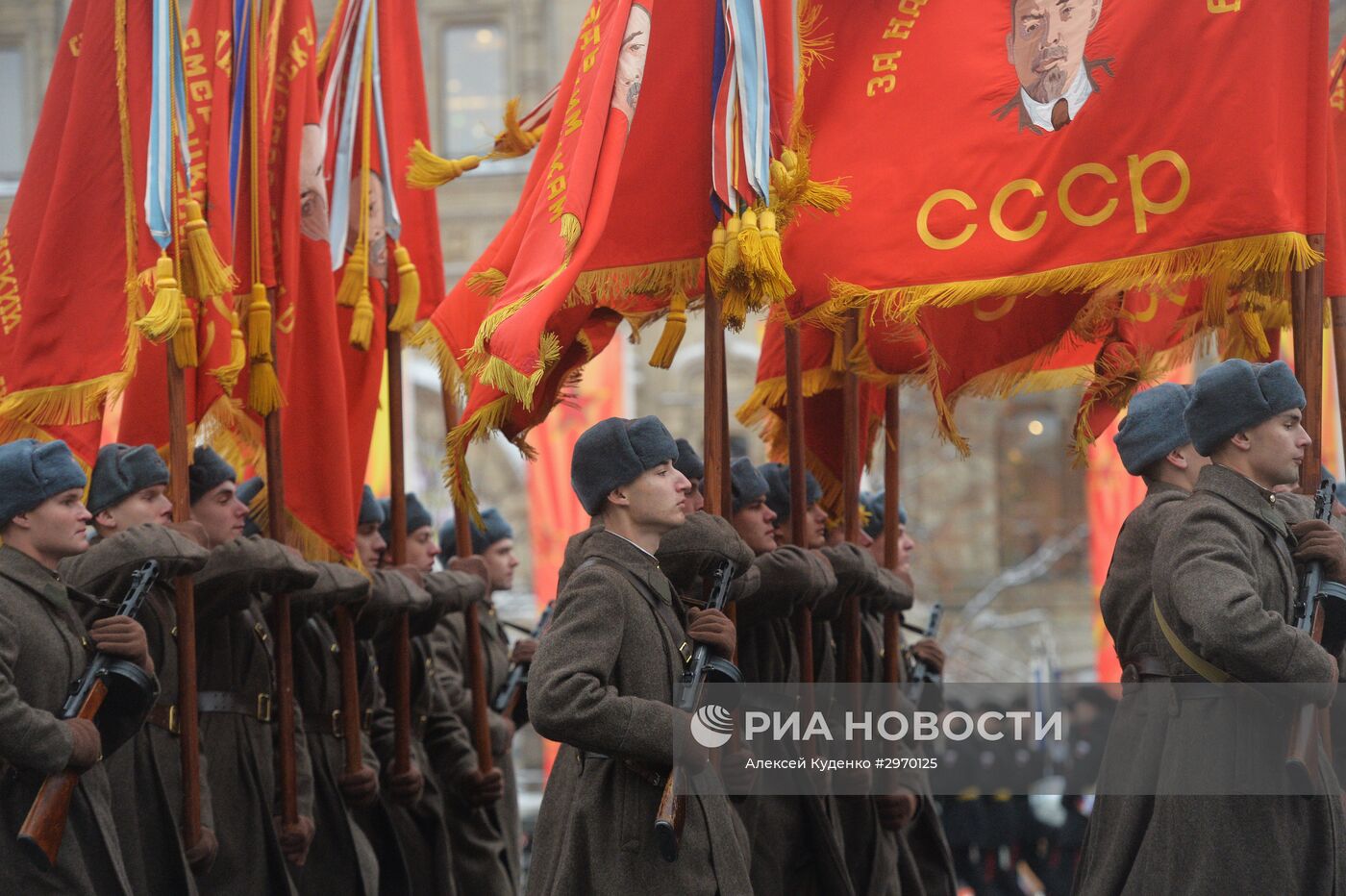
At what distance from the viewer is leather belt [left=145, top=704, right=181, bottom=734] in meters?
6.10

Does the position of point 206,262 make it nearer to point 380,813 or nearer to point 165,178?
point 165,178

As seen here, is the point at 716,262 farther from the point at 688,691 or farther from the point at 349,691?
the point at 349,691

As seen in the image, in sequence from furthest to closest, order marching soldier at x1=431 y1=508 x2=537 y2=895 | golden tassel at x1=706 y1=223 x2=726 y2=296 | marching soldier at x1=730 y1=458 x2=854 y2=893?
marching soldier at x1=431 y1=508 x2=537 y2=895, marching soldier at x1=730 y1=458 x2=854 y2=893, golden tassel at x1=706 y1=223 x2=726 y2=296

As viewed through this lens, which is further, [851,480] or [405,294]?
[405,294]

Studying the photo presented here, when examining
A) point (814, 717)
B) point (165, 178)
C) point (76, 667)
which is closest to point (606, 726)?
point (76, 667)

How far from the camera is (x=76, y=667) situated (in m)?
5.36

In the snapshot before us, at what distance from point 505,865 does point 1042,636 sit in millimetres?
19388

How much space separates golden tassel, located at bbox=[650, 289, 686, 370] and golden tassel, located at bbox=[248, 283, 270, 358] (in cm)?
163

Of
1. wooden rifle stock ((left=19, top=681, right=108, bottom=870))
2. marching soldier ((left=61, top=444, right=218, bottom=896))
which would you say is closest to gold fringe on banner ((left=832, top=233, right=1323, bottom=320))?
marching soldier ((left=61, top=444, right=218, bottom=896))

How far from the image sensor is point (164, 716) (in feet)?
20.1

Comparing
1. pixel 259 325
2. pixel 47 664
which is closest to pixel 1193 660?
pixel 47 664

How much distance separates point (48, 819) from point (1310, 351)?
378 cm

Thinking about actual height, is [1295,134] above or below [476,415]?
above

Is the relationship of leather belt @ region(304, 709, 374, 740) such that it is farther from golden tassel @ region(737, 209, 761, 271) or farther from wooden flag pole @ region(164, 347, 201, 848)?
golden tassel @ region(737, 209, 761, 271)
